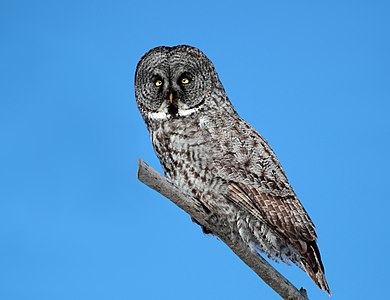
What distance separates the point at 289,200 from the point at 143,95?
1297mm

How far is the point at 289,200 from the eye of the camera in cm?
430

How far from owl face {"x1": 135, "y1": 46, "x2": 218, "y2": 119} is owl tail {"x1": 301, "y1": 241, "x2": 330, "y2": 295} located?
4.08ft

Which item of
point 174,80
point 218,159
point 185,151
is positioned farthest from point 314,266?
point 174,80

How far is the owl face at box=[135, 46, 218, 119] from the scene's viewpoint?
470cm

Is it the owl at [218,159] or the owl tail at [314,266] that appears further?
the owl at [218,159]

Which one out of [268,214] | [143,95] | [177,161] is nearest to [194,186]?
[177,161]

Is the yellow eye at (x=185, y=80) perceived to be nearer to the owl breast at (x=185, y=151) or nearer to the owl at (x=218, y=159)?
the owl at (x=218, y=159)

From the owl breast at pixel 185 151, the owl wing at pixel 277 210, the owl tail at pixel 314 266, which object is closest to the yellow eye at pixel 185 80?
the owl breast at pixel 185 151

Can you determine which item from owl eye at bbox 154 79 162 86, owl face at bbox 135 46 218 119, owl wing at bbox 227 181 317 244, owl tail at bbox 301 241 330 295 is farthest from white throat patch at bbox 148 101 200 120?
owl tail at bbox 301 241 330 295

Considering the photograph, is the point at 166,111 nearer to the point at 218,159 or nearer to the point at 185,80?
the point at 185,80

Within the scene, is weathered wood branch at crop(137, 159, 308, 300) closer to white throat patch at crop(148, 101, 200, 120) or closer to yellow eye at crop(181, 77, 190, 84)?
white throat patch at crop(148, 101, 200, 120)

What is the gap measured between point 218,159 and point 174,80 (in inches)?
27.2

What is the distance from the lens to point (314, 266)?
4.06m

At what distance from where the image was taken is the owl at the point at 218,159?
4.18m
